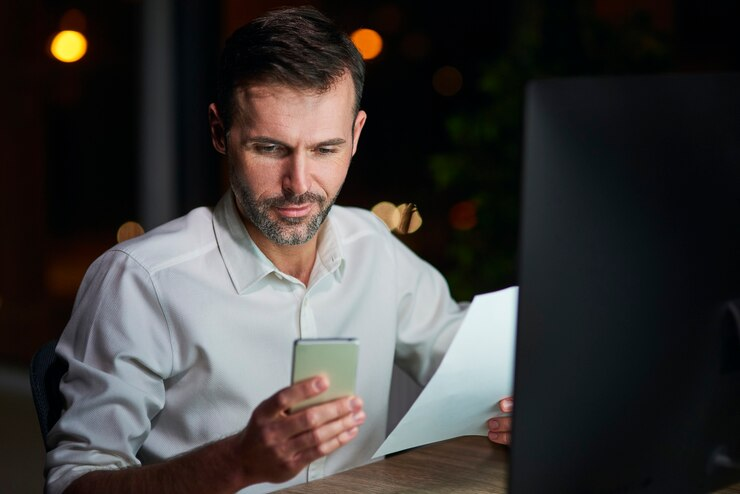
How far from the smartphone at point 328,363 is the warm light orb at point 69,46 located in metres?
3.94

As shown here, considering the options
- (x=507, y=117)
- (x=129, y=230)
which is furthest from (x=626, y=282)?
(x=129, y=230)

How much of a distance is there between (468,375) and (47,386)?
625mm

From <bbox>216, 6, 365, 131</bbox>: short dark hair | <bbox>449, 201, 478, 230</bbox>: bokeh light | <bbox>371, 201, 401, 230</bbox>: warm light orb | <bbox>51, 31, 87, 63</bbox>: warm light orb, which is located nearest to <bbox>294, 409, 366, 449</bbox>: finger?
<bbox>216, 6, 365, 131</bbox>: short dark hair

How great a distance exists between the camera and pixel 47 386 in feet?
4.27

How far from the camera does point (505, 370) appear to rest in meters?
1.29

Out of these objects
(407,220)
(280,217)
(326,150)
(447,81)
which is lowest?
(407,220)

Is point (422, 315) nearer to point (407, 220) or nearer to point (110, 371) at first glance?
point (110, 371)

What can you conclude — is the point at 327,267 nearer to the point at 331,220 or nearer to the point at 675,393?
the point at 331,220

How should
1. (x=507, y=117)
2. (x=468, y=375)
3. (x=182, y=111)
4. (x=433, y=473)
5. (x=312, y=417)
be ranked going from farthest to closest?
(x=182, y=111) < (x=507, y=117) < (x=433, y=473) < (x=468, y=375) < (x=312, y=417)

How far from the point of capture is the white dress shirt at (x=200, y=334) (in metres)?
1.25

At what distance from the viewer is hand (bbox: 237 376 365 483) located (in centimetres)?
92

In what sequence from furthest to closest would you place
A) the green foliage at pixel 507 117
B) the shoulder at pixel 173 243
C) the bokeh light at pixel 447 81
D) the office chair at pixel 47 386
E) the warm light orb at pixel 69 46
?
the warm light orb at pixel 69 46, the bokeh light at pixel 447 81, the green foliage at pixel 507 117, the shoulder at pixel 173 243, the office chair at pixel 47 386

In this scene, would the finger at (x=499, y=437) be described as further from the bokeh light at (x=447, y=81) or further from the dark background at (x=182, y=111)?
the bokeh light at (x=447, y=81)

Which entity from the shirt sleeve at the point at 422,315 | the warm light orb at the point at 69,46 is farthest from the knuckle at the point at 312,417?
the warm light orb at the point at 69,46
